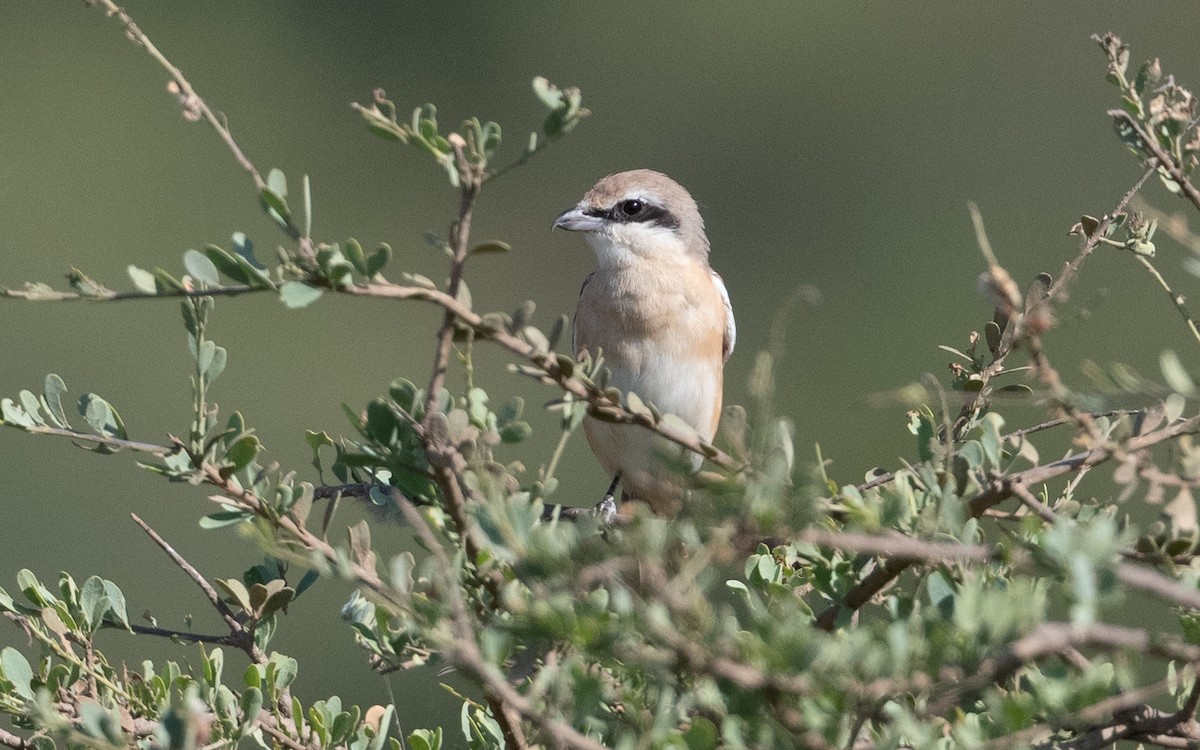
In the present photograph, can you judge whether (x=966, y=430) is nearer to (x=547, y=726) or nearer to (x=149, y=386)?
(x=547, y=726)

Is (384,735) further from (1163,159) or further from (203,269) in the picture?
(1163,159)

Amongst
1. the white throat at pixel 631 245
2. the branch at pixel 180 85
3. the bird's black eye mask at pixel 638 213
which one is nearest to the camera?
the branch at pixel 180 85

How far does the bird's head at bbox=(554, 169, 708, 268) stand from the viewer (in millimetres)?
4809

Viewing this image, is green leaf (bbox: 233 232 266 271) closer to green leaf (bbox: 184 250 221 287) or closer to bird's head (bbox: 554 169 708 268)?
green leaf (bbox: 184 250 221 287)

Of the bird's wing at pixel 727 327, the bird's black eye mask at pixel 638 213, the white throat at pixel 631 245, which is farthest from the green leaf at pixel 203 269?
the bird's wing at pixel 727 327

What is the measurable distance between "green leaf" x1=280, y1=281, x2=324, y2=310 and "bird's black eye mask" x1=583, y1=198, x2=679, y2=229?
3459 millimetres

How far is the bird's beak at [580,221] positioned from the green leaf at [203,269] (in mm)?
3286

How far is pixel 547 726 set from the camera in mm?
1213

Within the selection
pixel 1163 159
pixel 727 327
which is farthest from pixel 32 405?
pixel 727 327

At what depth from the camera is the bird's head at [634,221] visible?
481cm

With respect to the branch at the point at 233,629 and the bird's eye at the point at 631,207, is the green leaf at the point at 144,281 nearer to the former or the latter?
the branch at the point at 233,629

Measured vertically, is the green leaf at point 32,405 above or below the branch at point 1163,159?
below

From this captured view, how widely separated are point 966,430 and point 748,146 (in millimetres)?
13848

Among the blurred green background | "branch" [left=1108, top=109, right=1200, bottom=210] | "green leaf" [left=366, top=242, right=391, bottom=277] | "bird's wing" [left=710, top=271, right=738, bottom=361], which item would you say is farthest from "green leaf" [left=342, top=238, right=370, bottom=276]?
the blurred green background
